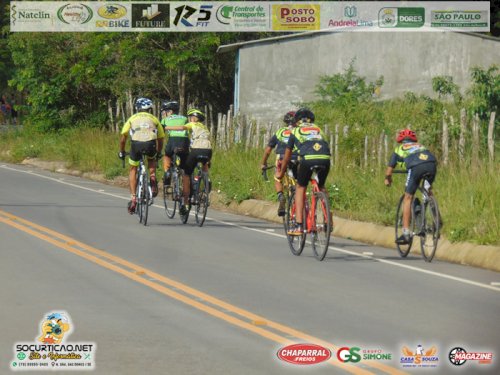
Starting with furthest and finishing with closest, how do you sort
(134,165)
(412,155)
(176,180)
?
(176,180) < (134,165) < (412,155)

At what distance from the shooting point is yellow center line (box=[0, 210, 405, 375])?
10.5 m

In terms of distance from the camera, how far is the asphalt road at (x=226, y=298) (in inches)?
394

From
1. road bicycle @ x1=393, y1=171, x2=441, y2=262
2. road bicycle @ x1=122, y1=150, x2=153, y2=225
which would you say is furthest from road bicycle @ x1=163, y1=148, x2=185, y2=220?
road bicycle @ x1=393, y1=171, x2=441, y2=262

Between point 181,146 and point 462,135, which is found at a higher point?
point 462,135

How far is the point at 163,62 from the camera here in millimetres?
41750

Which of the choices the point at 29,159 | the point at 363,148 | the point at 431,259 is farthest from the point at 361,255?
the point at 29,159

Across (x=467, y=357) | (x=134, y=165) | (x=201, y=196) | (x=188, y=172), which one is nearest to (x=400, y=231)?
(x=201, y=196)

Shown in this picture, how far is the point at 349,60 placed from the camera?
38.7 m

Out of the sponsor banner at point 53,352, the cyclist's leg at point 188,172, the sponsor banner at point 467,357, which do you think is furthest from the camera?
the cyclist's leg at point 188,172

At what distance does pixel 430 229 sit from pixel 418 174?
2.36 feet

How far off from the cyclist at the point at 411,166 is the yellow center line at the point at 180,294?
3538 millimetres

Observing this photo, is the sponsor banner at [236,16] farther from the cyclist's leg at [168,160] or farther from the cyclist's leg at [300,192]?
the cyclist's leg at [300,192]

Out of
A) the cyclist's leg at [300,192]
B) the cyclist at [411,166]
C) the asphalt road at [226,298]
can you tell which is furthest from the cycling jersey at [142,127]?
the cyclist at [411,166]

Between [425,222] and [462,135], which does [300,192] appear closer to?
[425,222]
